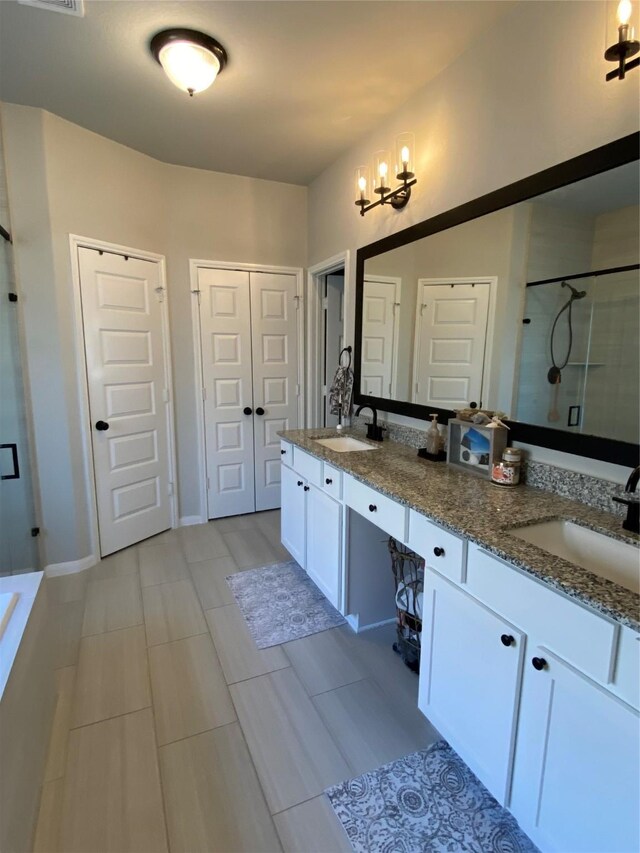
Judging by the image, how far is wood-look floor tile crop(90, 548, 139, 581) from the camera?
9.32 feet

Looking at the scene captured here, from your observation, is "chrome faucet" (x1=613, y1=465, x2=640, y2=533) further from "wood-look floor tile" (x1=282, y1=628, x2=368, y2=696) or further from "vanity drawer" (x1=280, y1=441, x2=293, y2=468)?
"vanity drawer" (x1=280, y1=441, x2=293, y2=468)

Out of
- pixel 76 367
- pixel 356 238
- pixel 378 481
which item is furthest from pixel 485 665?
pixel 76 367

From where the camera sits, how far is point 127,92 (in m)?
2.29

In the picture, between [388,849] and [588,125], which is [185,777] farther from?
[588,125]

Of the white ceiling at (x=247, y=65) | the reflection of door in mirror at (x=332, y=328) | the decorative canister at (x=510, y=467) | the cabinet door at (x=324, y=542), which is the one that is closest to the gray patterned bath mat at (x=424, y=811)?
the cabinet door at (x=324, y=542)

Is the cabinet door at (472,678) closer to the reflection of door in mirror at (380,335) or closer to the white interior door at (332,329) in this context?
the reflection of door in mirror at (380,335)

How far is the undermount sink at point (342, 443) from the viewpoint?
8.89ft

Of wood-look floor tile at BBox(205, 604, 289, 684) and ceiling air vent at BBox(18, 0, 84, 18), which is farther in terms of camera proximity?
Answer: wood-look floor tile at BBox(205, 604, 289, 684)

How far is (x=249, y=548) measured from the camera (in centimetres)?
323

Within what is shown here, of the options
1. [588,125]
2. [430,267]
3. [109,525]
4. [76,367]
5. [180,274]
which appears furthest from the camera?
[180,274]

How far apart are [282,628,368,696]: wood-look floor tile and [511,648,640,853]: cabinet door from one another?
0.86 metres

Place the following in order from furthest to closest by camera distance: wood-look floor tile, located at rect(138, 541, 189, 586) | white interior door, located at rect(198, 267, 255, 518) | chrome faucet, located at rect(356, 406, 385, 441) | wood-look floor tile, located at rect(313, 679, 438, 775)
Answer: white interior door, located at rect(198, 267, 255, 518), wood-look floor tile, located at rect(138, 541, 189, 586), chrome faucet, located at rect(356, 406, 385, 441), wood-look floor tile, located at rect(313, 679, 438, 775)

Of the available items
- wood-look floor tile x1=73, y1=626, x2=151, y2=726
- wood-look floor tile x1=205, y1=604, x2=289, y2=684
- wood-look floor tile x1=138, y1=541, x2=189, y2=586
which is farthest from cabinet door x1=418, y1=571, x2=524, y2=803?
wood-look floor tile x1=138, y1=541, x2=189, y2=586

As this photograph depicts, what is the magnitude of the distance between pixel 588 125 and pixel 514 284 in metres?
0.55
